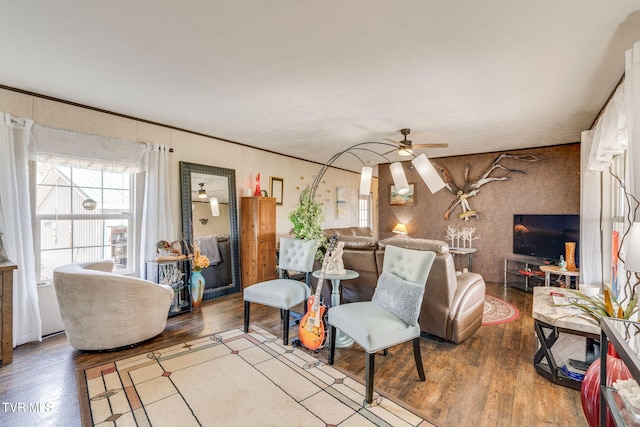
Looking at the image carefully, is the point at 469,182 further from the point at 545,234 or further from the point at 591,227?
the point at 591,227

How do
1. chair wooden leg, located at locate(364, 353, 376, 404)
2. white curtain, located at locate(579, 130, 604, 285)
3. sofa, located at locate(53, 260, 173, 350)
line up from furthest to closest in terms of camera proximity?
white curtain, located at locate(579, 130, 604, 285), sofa, located at locate(53, 260, 173, 350), chair wooden leg, located at locate(364, 353, 376, 404)

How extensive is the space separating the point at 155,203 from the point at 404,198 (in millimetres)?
4863

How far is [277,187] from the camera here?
5543mm

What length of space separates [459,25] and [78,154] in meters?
3.66

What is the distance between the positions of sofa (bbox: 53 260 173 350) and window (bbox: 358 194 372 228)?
6.46 metres

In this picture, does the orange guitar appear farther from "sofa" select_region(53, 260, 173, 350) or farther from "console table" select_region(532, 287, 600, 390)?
"console table" select_region(532, 287, 600, 390)

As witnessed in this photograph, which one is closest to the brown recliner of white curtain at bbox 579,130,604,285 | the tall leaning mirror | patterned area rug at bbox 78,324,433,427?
patterned area rug at bbox 78,324,433,427

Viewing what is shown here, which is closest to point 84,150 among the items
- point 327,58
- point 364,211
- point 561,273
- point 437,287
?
point 327,58

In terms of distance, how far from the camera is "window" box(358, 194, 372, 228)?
8.61 metres

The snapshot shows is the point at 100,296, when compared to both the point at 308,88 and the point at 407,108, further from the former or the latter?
the point at 407,108

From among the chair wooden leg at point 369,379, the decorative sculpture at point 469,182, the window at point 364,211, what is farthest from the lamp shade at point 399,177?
the window at point 364,211

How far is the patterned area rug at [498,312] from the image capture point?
3.45 metres

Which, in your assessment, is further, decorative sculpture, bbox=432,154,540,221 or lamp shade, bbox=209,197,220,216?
decorative sculpture, bbox=432,154,540,221

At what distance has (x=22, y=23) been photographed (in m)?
1.79
